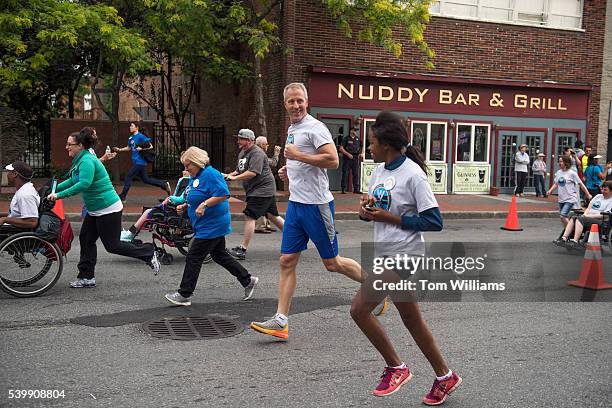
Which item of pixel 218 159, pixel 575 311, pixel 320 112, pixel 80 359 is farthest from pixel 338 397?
pixel 218 159

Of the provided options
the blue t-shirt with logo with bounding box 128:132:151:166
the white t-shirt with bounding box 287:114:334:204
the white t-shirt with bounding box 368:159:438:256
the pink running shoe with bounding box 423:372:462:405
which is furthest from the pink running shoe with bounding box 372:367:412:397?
the blue t-shirt with logo with bounding box 128:132:151:166

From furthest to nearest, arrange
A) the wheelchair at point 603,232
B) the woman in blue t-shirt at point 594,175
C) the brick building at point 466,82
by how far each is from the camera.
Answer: the brick building at point 466,82
the woman in blue t-shirt at point 594,175
the wheelchair at point 603,232

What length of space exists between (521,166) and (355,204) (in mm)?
7094

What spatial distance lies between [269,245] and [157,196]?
24.4 ft

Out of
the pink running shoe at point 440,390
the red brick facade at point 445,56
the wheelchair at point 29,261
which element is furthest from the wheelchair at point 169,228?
the red brick facade at point 445,56

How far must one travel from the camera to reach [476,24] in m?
21.4

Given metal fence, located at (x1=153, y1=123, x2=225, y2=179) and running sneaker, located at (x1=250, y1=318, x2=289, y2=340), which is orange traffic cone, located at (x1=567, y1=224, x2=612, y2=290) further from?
metal fence, located at (x1=153, y1=123, x2=225, y2=179)

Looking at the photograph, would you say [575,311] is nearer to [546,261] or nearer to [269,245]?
[546,261]

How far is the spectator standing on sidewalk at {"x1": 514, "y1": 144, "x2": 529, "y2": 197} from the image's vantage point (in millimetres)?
21656

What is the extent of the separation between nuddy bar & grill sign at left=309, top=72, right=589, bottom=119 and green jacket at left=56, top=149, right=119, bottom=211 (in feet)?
41.8

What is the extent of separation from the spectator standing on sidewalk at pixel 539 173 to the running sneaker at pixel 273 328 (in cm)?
1775

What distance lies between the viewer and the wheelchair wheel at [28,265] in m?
6.91

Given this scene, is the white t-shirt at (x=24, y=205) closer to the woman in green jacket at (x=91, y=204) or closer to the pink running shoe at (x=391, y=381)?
the woman in green jacket at (x=91, y=204)

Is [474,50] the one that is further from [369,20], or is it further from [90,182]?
[90,182]
